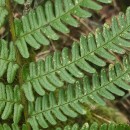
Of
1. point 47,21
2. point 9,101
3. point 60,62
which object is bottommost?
point 9,101

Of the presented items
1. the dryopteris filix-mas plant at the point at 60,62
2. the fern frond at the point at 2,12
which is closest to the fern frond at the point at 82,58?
the dryopteris filix-mas plant at the point at 60,62

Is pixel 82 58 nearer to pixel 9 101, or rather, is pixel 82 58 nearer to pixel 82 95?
pixel 82 95

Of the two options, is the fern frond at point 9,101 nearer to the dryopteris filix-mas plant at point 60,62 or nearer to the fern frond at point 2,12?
the dryopteris filix-mas plant at point 60,62

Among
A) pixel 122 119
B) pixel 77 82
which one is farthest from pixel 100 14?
pixel 77 82

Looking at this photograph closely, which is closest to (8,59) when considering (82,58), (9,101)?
(9,101)

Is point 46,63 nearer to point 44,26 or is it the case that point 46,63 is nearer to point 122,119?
point 44,26

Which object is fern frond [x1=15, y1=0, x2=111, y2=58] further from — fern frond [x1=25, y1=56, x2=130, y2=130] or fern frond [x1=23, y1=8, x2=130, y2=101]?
fern frond [x1=25, y1=56, x2=130, y2=130]

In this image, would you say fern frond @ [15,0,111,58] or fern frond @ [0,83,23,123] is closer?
fern frond @ [15,0,111,58]

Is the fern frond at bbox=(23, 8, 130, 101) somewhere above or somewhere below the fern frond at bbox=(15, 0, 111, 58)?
below

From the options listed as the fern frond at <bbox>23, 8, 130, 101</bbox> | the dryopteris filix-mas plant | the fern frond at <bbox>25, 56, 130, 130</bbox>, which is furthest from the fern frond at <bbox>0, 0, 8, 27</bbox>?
the fern frond at <bbox>25, 56, 130, 130</bbox>
